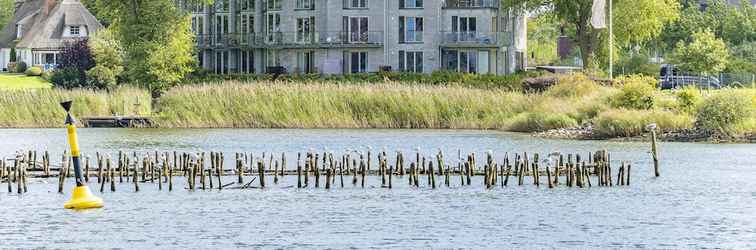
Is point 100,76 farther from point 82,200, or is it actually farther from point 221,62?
point 82,200

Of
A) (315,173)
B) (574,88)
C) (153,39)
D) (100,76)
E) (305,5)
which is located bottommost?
(315,173)

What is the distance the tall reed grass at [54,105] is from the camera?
85562 millimetres

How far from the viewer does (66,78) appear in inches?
4879

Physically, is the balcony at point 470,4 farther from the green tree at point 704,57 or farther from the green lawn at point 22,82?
the green lawn at point 22,82

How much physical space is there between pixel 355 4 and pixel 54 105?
3831cm

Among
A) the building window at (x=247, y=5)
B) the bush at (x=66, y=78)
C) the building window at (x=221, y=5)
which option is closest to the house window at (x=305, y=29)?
the building window at (x=247, y=5)

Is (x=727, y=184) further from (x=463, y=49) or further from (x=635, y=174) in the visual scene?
(x=463, y=49)

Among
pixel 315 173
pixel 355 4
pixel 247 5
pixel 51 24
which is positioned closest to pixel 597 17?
pixel 355 4

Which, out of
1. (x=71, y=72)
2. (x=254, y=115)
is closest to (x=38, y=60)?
(x=71, y=72)

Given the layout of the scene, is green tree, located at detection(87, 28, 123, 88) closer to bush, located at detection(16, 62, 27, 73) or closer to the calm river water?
bush, located at detection(16, 62, 27, 73)

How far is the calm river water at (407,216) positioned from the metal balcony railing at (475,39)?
210ft

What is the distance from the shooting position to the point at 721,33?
150000 millimetres

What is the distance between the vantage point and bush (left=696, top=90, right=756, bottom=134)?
7081 centimetres

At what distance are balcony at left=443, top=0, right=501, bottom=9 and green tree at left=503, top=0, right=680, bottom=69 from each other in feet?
9.30
